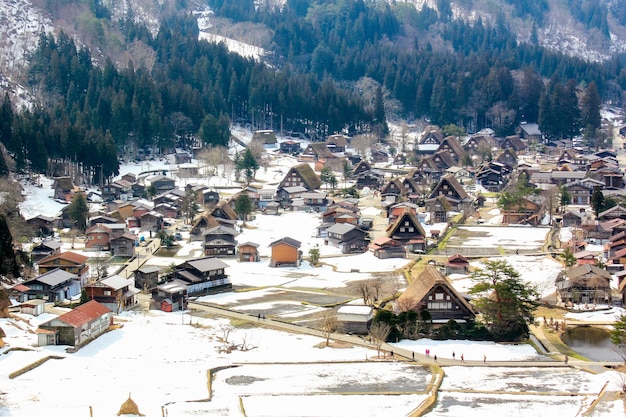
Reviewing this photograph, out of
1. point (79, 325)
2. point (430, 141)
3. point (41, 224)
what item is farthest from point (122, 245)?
point (430, 141)

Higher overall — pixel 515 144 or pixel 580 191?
pixel 515 144

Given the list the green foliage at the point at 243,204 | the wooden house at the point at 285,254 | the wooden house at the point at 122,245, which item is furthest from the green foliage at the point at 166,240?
the green foliage at the point at 243,204

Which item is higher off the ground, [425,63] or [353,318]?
[425,63]

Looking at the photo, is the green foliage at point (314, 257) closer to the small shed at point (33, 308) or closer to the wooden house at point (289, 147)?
the small shed at point (33, 308)

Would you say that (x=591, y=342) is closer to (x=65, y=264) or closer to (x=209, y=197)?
(x=65, y=264)

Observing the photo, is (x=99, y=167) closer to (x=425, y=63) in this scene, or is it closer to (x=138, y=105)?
(x=138, y=105)

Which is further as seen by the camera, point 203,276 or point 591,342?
point 203,276

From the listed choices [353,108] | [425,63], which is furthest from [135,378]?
[425,63]

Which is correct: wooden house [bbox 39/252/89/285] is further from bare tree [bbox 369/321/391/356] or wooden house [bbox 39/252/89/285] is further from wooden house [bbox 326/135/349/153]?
wooden house [bbox 326/135/349/153]
